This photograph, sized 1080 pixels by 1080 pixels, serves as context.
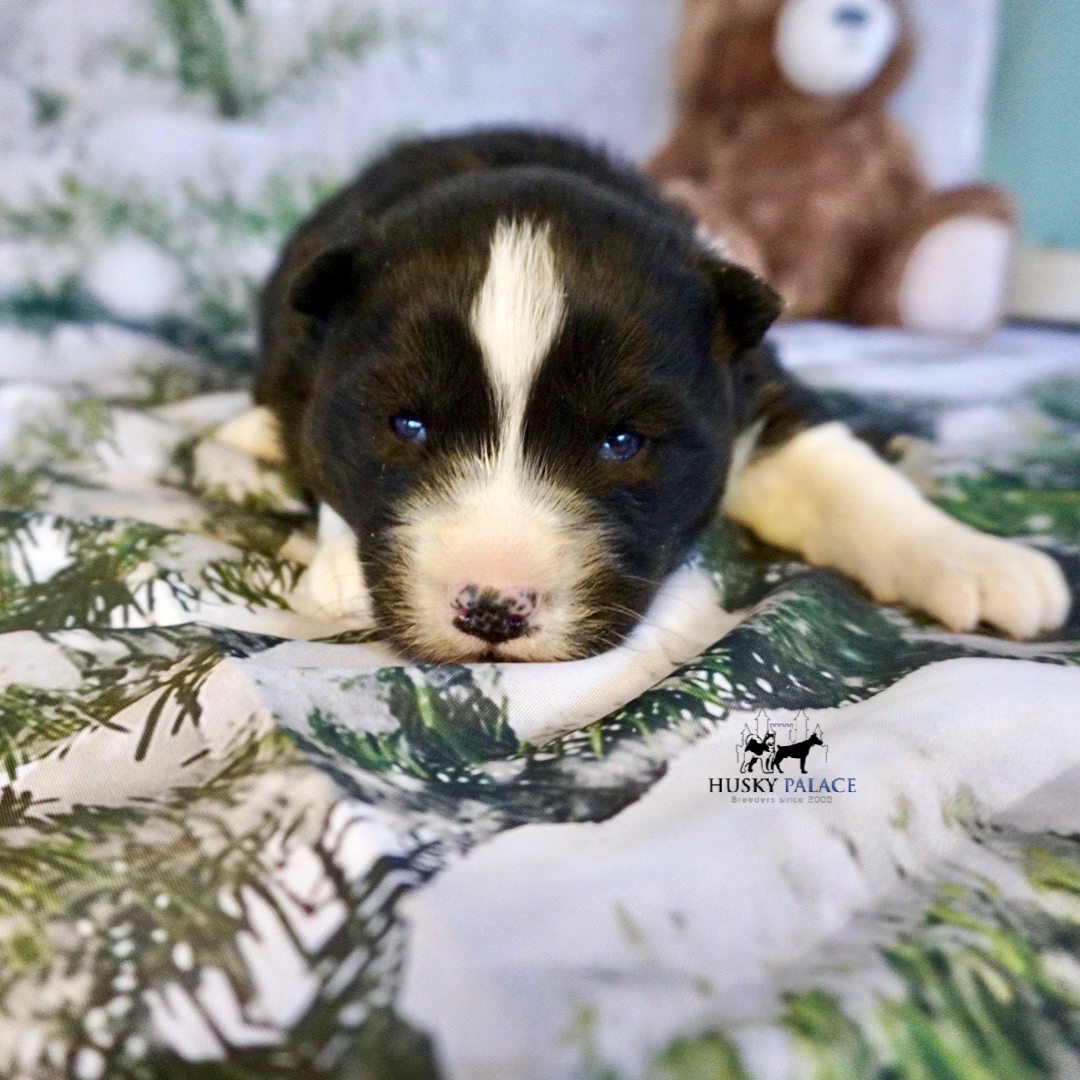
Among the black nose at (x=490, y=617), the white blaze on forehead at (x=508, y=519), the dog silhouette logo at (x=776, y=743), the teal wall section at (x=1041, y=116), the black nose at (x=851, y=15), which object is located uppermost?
the black nose at (x=851, y=15)

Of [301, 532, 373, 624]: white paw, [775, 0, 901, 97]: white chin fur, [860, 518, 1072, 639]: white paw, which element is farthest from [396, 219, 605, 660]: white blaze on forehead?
[775, 0, 901, 97]: white chin fur

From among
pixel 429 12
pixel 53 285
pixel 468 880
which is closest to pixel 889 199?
pixel 429 12

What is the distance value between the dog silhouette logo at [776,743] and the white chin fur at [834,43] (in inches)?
129

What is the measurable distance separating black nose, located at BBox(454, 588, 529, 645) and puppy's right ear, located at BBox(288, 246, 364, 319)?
0.56 meters

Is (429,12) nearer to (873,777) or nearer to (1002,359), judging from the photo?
(1002,359)

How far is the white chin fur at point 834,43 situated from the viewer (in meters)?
3.59

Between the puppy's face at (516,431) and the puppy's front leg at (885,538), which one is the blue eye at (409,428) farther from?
the puppy's front leg at (885,538)

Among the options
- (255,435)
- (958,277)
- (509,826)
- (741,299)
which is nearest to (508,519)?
(509,826)

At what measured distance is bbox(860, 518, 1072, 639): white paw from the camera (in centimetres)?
142

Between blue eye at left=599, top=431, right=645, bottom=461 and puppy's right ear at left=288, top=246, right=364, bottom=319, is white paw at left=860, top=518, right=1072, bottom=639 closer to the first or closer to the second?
blue eye at left=599, top=431, right=645, bottom=461

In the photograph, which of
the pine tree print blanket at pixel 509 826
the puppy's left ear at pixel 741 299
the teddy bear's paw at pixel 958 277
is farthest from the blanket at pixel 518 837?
the teddy bear's paw at pixel 958 277

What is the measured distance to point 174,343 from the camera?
3129mm

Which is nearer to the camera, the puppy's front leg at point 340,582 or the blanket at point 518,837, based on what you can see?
the blanket at point 518,837

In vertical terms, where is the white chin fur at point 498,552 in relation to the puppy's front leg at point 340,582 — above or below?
above
